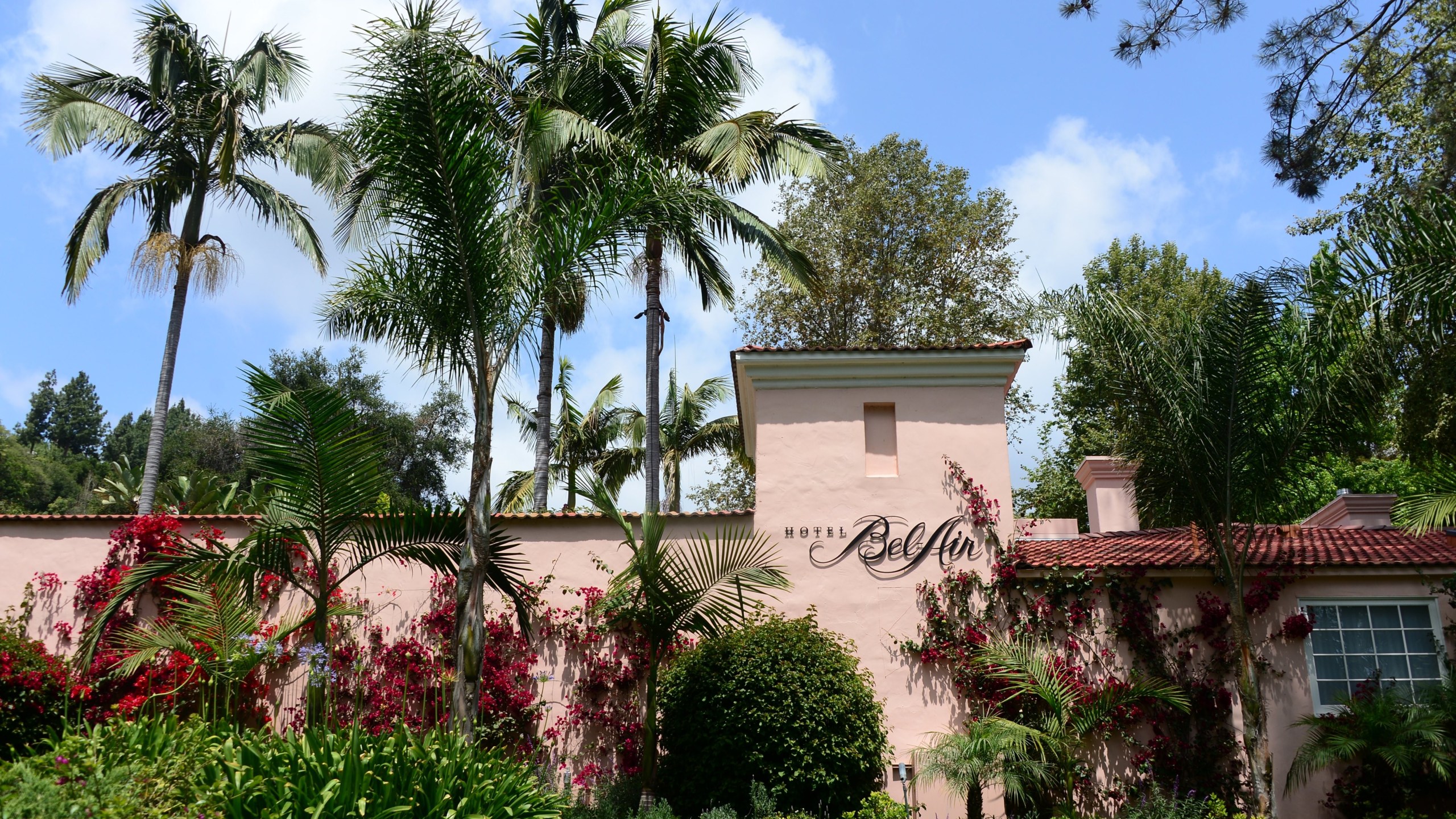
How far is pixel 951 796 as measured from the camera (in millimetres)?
10891

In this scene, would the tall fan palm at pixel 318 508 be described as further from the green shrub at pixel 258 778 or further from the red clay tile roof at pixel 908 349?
the red clay tile roof at pixel 908 349

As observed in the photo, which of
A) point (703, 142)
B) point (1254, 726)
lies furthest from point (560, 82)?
point (1254, 726)

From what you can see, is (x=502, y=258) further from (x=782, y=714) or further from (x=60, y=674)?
(x=60, y=674)

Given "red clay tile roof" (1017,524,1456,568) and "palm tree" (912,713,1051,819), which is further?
"red clay tile roof" (1017,524,1456,568)

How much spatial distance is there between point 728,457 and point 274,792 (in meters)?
19.5

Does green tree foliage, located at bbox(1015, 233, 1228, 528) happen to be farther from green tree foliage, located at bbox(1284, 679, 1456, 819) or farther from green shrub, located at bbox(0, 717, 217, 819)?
green shrub, located at bbox(0, 717, 217, 819)

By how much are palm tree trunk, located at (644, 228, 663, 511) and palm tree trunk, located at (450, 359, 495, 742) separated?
657 cm

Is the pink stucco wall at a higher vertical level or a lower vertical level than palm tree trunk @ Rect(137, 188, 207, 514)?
lower

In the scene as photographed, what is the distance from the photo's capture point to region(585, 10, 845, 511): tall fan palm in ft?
48.5

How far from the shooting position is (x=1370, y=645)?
1117cm

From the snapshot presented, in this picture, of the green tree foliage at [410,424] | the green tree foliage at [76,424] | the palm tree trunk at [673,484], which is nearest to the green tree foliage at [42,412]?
the green tree foliage at [76,424]

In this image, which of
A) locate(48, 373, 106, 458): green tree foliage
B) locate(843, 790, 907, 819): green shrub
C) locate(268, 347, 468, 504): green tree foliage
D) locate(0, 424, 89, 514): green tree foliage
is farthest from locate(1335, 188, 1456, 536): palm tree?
locate(48, 373, 106, 458): green tree foliage

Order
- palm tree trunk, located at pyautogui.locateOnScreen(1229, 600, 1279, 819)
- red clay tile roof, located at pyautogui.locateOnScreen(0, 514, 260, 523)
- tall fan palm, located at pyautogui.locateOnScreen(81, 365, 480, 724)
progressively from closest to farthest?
tall fan palm, located at pyautogui.locateOnScreen(81, 365, 480, 724) → palm tree trunk, located at pyautogui.locateOnScreen(1229, 600, 1279, 819) → red clay tile roof, located at pyautogui.locateOnScreen(0, 514, 260, 523)

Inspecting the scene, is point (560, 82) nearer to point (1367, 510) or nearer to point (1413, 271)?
point (1413, 271)
